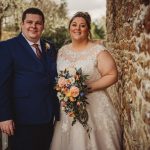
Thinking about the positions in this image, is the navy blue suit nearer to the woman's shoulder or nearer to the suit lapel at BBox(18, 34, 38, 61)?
the suit lapel at BBox(18, 34, 38, 61)

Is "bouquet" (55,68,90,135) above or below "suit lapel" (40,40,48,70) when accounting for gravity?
below

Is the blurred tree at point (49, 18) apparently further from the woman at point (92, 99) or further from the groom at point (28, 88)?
the groom at point (28, 88)

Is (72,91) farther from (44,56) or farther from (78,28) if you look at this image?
(78,28)

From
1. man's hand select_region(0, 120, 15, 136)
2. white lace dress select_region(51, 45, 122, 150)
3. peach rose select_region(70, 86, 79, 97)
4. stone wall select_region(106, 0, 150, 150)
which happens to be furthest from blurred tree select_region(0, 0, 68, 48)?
peach rose select_region(70, 86, 79, 97)

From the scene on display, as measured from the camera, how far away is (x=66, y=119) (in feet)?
14.9

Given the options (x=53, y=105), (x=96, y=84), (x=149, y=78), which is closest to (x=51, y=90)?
(x=53, y=105)

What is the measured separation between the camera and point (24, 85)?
164 inches

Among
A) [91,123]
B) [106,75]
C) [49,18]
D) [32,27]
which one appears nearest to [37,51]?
[32,27]

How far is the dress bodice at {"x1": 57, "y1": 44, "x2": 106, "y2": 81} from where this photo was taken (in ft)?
14.7

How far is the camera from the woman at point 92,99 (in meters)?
4.43

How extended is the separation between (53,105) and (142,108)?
122cm

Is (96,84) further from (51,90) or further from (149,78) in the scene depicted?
(149,78)

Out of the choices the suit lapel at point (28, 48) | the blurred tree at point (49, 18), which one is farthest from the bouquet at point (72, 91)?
the blurred tree at point (49, 18)

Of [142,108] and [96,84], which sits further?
[96,84]
